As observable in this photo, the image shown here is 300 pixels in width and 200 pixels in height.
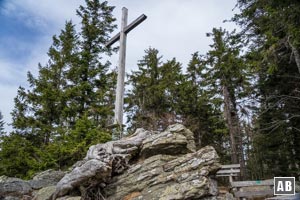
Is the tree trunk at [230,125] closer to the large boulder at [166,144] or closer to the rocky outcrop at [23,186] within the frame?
the large boulder at [166,144]

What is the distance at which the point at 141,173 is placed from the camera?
5406 millimetres

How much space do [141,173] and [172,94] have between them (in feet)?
48.2

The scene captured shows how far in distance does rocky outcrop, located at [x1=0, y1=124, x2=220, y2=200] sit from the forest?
296 centimetres

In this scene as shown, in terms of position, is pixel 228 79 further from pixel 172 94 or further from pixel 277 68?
pixel 277 68

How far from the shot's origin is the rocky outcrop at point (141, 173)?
189 inches

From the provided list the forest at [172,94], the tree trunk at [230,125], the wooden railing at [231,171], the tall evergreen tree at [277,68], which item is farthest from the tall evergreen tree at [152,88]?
the wooden railing at [231,171]

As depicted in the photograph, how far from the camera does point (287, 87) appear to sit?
12.3 metres

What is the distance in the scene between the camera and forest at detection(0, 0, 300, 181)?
930 cm

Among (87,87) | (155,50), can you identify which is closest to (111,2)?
(87,87)

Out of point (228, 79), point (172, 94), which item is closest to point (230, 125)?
point (228, 79)

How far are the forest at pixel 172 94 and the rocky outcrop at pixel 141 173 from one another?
2960mm

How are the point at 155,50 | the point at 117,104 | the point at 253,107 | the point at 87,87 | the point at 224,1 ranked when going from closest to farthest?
the point at 117,104 < the point at 224,1 < the point at 87,87 < the point at 253,107 < the point at 155,50

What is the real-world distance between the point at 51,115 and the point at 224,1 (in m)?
10.5

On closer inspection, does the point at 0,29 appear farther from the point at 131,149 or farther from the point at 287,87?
the point at 287,87
